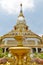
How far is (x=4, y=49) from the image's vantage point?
167 feet

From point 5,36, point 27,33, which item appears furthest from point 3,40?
point 27,33

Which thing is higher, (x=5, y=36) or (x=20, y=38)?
(x=5, y=36)

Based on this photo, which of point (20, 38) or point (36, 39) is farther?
point (36, 39)

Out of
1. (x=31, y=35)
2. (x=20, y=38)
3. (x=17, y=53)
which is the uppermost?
(x=31, y=35)

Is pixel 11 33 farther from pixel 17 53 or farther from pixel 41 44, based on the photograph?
pixel 17 53

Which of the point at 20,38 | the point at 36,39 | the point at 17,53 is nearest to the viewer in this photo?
the point at 17,53

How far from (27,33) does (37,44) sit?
3.80 meters

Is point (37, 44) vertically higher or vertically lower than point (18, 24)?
lower

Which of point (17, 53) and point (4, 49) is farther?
point (4, 49)

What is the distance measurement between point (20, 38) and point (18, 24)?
45.4m

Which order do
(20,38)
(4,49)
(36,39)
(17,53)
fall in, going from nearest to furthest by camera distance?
(17,53), (20,38), (4,49), (36,39)

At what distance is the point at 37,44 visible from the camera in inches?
2071

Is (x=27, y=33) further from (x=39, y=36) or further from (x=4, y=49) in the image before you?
(x=4, y=49)

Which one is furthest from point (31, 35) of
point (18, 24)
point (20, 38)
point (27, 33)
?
point (20, 38)
